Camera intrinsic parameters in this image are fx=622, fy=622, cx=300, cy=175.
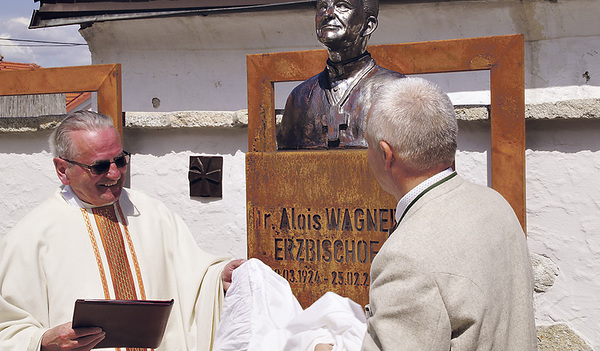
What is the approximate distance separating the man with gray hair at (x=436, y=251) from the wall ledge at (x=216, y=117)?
7.88 ft

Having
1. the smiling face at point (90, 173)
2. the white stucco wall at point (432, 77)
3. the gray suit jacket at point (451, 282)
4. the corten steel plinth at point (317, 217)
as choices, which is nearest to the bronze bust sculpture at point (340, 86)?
the corten steel plinth at point (317, 217)

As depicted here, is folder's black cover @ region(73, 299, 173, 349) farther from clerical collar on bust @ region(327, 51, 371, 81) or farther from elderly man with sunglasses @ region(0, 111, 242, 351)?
clerical collar on bust @ region(327, 51, 371, 81)

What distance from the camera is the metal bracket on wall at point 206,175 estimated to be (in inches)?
182

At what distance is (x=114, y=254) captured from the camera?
8.48ft

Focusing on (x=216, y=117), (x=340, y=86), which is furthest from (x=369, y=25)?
(x=216, y=117)

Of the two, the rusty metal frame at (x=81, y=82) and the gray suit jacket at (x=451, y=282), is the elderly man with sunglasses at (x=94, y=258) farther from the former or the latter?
the rusty metal frame at (x=81, y=82)

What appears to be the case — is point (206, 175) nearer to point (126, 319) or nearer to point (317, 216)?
point (317, 216)

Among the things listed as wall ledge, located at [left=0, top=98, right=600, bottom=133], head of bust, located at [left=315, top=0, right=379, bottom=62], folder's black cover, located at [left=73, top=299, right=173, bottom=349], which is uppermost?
head of bust, located at [left=315, top=0, right=379, bottom=62]

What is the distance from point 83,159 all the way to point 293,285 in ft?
3.43

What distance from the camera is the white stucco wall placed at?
373cm

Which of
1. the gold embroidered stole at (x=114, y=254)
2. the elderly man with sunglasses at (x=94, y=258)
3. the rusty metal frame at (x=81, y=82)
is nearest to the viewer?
the elderly man with sunglasses at (x=94, y=258)

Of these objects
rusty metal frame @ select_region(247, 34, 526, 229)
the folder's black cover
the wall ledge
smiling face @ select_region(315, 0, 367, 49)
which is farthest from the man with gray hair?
the wall ledge

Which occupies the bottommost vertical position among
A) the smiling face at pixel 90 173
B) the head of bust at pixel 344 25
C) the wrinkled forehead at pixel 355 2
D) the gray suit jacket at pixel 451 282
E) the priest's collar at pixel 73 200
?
the gray suit jacket at pixel 451 282

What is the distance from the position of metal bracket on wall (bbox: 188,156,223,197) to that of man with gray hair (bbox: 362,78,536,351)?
316 centimetres
